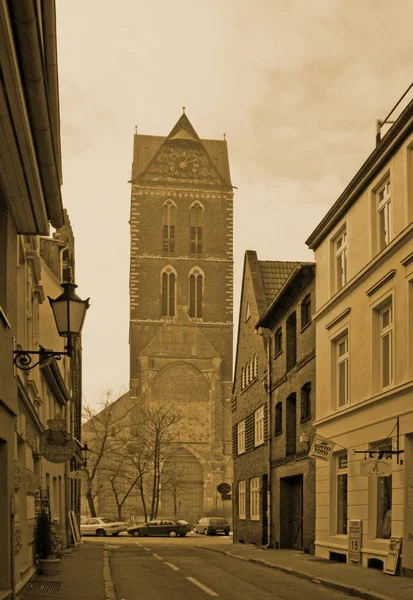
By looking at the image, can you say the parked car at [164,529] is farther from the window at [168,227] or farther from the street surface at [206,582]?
the window at [168,227]

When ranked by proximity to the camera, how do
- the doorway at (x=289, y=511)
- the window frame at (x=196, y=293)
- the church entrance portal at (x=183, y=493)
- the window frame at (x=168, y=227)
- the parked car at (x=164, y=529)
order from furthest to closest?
1. the window frame at (x=168, y=227)
2. the window frame at (x=196, y=293)
3. the church entrance portal at (x=183, y=493)
4. the parked car at (x=164, y=529)
5. the doorway at (x=289, y=511)

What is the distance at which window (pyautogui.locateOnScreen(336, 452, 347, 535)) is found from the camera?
23.8 metres

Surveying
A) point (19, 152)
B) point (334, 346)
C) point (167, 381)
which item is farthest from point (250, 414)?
point (167, 381)

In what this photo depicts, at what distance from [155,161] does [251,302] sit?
64902 millimetres

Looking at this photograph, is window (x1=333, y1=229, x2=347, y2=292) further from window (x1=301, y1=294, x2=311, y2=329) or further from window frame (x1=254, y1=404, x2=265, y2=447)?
window frame (x1=254, y1=404, x2=265, y2=447)

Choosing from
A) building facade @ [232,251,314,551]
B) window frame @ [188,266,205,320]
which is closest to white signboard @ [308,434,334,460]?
building facade @ [232,251,314,551]

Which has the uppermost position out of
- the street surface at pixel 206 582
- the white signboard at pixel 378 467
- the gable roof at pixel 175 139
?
the gable roof at pixel 175 139

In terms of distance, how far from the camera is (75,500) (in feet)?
143

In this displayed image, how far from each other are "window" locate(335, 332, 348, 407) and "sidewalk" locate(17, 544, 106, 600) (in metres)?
7.20

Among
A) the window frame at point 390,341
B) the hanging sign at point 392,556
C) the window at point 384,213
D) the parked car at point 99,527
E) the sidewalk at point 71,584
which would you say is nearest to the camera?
the sidewalk at point 71,584

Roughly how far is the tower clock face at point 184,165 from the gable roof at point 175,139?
1.79 m

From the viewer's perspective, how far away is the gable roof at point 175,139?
340 feet

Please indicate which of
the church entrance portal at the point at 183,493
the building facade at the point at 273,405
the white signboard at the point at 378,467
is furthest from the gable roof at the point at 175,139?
the white signboard at the point at 378,467

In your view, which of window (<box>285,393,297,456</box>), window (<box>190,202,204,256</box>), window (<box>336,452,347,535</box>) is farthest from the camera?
window (<box>190,202,204,256</box>)
